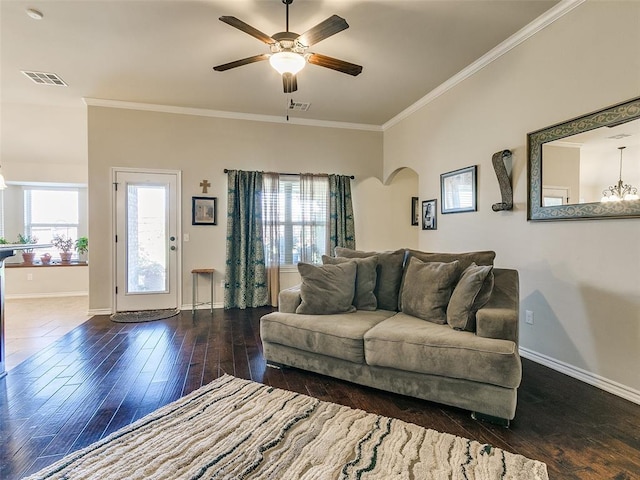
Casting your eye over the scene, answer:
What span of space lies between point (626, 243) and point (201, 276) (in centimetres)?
478

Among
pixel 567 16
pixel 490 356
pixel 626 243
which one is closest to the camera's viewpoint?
pixel 490 356

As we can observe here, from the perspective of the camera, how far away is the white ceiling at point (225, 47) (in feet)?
8.70

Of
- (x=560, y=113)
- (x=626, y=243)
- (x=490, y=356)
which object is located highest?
(x=560, y=113)

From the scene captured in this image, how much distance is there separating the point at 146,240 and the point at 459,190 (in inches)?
171

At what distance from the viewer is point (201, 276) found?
4.88 metres

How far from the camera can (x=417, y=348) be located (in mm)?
2100

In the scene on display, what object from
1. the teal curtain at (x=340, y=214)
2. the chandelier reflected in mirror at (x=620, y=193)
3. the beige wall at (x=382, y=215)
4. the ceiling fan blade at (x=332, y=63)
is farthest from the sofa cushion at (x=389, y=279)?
the beige wall at (x=382, y=215)

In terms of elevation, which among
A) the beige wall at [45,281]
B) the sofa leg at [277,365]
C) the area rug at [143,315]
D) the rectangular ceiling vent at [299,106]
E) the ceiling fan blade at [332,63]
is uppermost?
the rectangular ceiling vent at [299,106]

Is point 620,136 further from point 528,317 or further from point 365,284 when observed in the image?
point 365,284

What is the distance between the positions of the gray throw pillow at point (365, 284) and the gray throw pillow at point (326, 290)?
0.08 m

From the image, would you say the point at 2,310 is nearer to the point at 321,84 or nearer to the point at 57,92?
the point at 57,92

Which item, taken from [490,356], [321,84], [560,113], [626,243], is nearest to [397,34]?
[321,84]

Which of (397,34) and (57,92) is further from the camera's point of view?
(57,92)

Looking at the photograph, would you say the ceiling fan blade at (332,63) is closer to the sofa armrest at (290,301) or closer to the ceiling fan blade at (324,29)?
the ceiling fan blade at (324,29)
